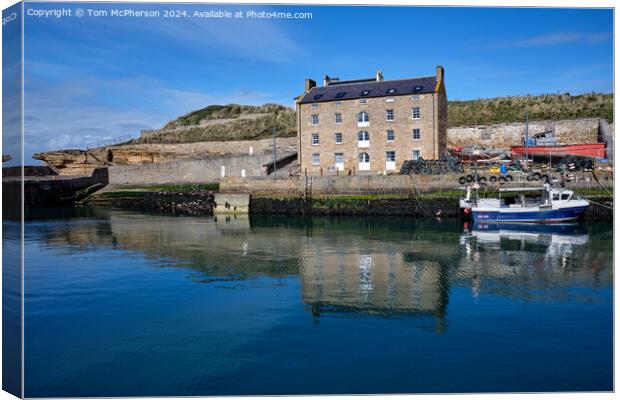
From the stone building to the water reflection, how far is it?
7.41 m

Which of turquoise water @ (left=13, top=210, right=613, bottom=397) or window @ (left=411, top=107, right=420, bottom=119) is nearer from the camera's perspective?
turquoise water @ (left=13, top=210, right=613, bottom=397)

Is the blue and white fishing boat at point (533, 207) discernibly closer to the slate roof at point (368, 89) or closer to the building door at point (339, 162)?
the slate roof at point (368, 89)

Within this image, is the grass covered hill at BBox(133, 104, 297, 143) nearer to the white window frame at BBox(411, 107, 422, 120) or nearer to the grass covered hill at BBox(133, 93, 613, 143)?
the grass covered hill at BBox(133, 93, 613, 143)

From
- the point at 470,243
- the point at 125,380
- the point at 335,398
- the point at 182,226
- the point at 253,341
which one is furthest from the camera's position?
the point at 182,226

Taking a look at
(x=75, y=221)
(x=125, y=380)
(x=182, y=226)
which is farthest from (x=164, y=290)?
(x=75, y=221)

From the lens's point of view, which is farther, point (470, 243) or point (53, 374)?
point (470, 243)

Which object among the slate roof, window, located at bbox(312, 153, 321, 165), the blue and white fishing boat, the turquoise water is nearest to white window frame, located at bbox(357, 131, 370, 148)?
the slate roof

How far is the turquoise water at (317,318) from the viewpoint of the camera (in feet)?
19.4

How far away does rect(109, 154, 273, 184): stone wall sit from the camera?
3650 cm

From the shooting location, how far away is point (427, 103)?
30.8 m

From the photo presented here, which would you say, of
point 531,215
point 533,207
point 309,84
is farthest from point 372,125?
point 531,215

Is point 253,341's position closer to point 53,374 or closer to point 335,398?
point 53,374

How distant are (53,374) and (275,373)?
8.51 feet

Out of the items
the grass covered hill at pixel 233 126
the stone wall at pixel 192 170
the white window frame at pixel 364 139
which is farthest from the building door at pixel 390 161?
the grass covered hill at pixel 233 126
